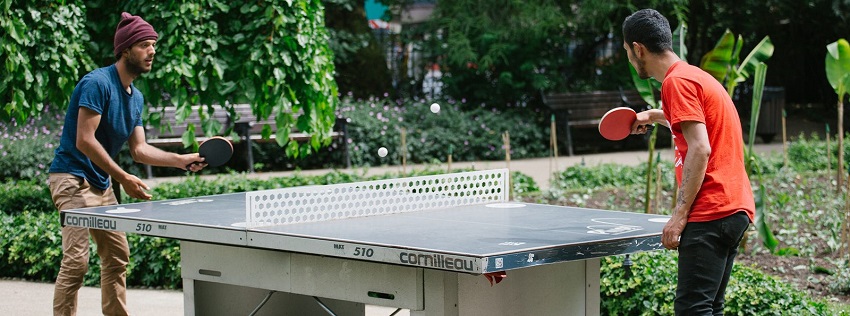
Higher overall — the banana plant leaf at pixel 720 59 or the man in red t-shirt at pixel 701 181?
the banana plant leaf at pixel 720 59

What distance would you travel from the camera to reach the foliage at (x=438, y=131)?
1455cm

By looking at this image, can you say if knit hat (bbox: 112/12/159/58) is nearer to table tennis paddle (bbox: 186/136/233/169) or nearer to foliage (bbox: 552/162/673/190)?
table tennis paddle (bbox: 186/136/233/169)

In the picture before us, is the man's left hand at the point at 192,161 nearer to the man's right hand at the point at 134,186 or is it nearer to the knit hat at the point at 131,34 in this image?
the man's right hand at the point at 134,186

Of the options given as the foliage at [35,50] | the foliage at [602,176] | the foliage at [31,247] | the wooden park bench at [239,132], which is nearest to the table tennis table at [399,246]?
the foliage at [31,247]

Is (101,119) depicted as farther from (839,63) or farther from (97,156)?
(839,63)

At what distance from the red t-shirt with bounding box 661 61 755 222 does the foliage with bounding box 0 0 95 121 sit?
5.16 m

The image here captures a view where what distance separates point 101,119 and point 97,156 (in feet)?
0.90

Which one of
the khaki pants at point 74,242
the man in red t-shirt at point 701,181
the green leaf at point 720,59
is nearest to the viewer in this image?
the man in red t-shirt at point 701,181

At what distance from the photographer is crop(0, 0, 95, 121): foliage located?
304 inches

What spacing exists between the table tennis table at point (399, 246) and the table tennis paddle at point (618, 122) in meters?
0.37

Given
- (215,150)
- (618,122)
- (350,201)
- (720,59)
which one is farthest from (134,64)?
→ (720,59)

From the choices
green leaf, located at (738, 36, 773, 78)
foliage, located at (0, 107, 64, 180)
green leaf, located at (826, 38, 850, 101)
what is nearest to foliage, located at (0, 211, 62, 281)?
foliage, located at (0, 107, 64, 180)

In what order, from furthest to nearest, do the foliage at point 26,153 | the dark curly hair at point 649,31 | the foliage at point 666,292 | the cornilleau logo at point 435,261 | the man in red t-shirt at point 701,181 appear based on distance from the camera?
the foliage at point 26,153 < the foliage at point 666,292 < the dark curly hair at point 649,31 < the man in red t-shirt at point 701,181 < the cornilleau logo at point 435,261

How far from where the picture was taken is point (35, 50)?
7.98m
